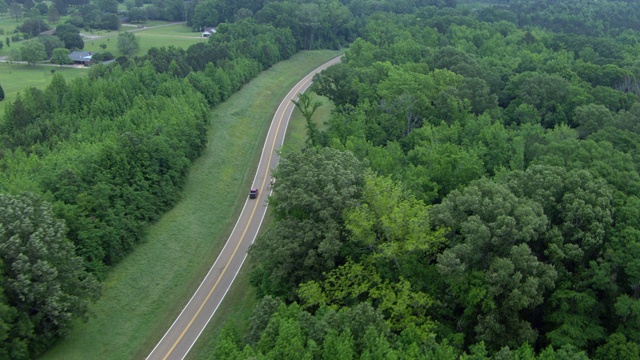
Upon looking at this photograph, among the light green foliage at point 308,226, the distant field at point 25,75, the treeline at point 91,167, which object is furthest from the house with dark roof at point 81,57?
the light green foliage at point 308,226

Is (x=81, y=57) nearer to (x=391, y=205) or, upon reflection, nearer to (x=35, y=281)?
(x=35, y=281)

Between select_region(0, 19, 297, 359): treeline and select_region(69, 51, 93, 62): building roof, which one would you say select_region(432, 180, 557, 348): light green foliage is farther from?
select_region(69, 51, 93, 62): building roof

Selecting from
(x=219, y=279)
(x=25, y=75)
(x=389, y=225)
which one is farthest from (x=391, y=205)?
(x=25, y=75)

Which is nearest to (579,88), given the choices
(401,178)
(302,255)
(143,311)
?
(401,178)

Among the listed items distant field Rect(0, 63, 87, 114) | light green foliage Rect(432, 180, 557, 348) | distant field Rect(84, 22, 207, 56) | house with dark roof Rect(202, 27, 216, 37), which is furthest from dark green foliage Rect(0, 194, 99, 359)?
house with dark roof Rect(202, 27, 216, 37)

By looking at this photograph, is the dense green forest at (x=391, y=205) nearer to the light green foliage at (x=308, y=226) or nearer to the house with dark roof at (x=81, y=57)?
the light green foliage at (x=308, y=226)
